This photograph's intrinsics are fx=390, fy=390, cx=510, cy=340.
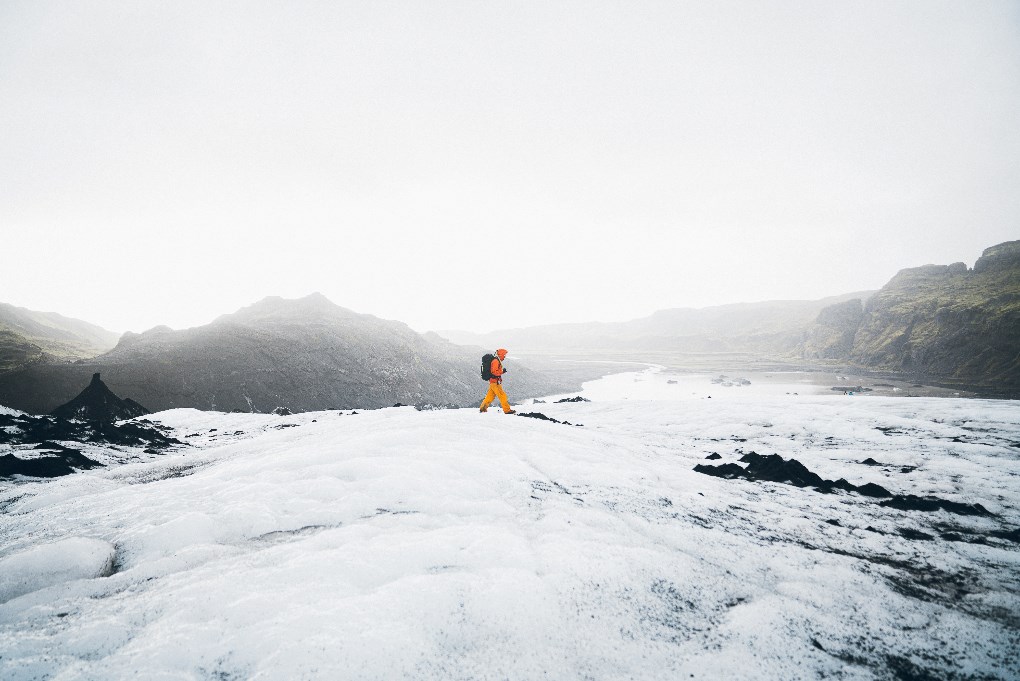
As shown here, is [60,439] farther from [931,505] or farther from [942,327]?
[942,327]

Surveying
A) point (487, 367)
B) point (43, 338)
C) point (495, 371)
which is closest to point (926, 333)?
point (495, 371)

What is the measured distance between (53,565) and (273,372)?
26820 mm

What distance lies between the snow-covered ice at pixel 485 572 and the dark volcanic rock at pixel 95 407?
7.51 meters

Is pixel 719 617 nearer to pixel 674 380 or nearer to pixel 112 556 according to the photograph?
pixel 112 556

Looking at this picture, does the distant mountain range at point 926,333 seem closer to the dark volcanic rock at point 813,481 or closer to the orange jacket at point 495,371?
the dark volcanic rock at point 813,481

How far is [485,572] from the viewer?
3250 mm

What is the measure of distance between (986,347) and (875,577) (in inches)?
2093

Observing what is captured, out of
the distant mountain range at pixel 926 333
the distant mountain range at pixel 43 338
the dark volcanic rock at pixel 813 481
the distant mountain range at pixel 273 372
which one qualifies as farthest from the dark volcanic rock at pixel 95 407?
the distant mountain range at pixel 926 333

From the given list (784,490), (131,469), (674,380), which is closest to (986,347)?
(674,380)

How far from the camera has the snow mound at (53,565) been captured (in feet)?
9.79

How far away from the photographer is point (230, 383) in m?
24.5

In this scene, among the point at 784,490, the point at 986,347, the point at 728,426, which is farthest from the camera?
the point at 986,347

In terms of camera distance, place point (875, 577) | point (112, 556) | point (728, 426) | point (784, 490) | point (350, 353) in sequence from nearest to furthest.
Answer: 1. point (112, 556)
2. point (875, 577)
3. point (784, 490)
4. point (728, 426)
5. point (350, 353)

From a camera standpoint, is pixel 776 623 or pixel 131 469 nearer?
pixel 776 623
